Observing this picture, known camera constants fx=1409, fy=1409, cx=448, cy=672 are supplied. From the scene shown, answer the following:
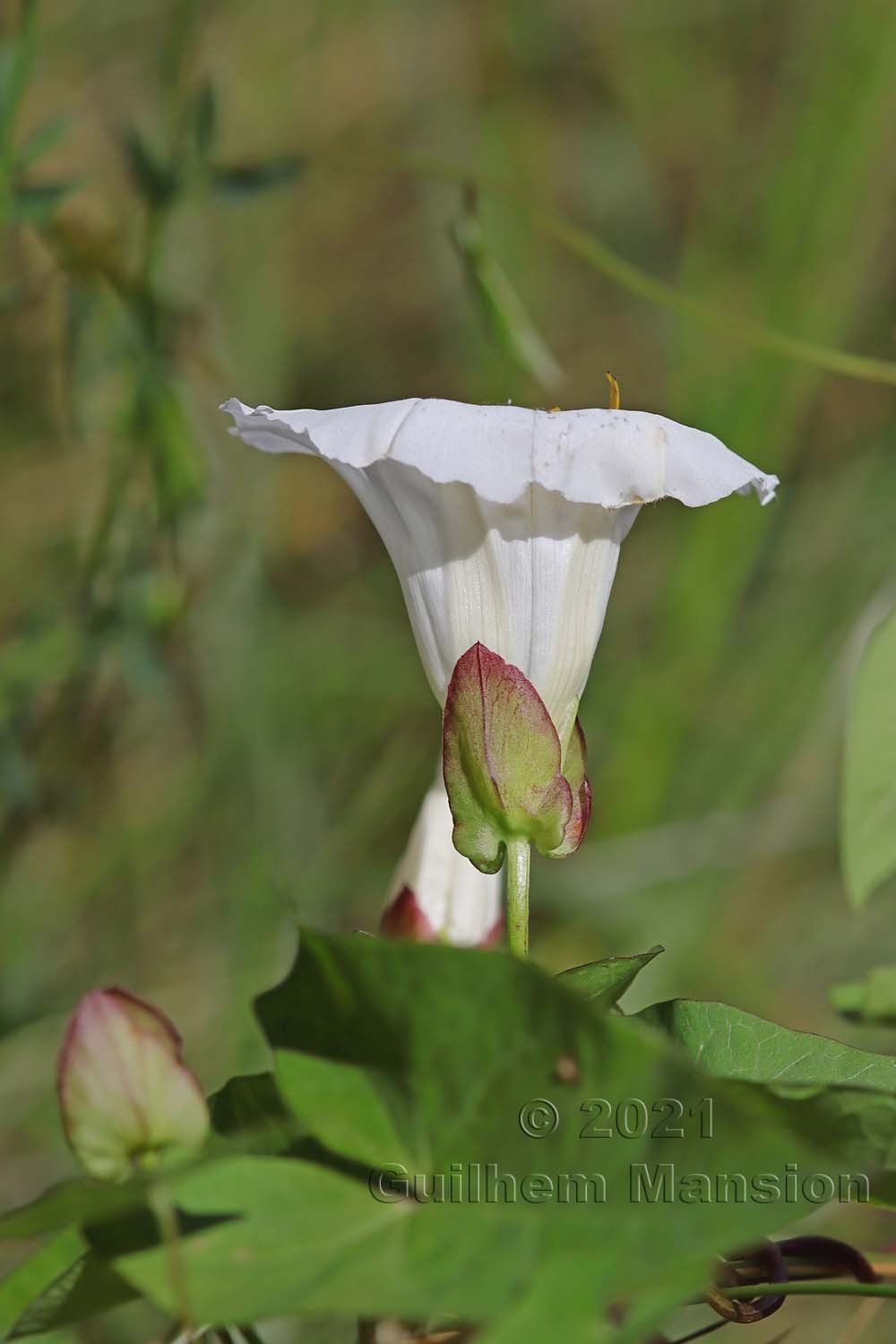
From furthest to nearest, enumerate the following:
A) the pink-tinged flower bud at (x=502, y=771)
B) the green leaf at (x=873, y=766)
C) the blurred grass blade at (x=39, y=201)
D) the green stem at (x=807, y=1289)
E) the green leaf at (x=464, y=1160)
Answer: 1. the blurred grass blade at (x=39, y=201)
2. the green leaf at (x=873, y=766)
3. the pink-tinged flower bud at (x=502, y=771)
4. the green stem at (x=807, y=1289)
5. the green leaf at (x=464, y=1160)

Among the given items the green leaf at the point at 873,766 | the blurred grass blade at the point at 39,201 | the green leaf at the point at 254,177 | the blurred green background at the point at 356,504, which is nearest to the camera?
the green leaf at the point at 873,766

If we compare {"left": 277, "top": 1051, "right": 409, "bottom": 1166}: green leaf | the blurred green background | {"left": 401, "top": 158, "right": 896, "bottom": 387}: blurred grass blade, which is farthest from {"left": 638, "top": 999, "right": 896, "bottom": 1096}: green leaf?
the blurred green background

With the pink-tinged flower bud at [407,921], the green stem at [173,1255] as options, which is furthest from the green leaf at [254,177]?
the green stem at [173,1255]

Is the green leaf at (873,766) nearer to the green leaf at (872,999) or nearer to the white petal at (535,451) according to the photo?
the green leaf at (872,999)

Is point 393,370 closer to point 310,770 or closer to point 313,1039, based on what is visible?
point 310,770

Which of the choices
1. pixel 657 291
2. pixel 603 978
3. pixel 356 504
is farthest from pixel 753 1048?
pixel 356 504

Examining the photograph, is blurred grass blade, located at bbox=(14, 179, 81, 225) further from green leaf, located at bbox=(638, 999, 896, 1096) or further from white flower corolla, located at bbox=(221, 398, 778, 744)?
green leaf, located at bbox=(638, 999, 896, 1096)

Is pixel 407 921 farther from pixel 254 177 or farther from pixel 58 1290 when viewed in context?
pixel 254 177
